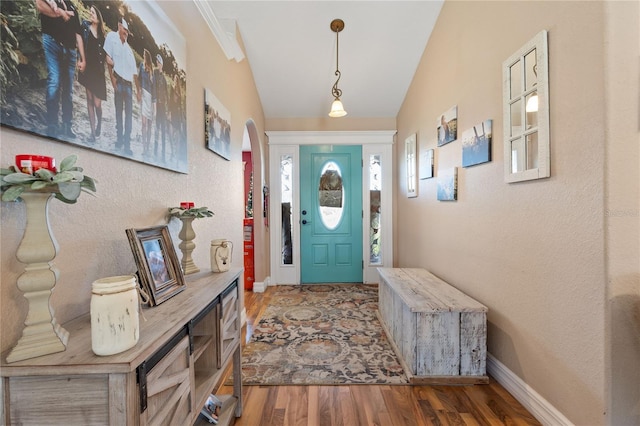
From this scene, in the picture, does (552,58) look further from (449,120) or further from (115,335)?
(115,335)

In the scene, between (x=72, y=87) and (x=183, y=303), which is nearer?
(x=72, y=87)

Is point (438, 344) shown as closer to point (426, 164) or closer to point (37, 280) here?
point (426, 164)

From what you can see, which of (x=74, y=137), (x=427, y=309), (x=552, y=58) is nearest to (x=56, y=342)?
(x=74, y=137)

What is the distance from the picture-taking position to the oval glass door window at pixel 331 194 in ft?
13.9

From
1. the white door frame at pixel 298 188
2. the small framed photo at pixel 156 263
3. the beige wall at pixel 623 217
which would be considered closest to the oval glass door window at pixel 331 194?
the white door frame at pixel 298 188

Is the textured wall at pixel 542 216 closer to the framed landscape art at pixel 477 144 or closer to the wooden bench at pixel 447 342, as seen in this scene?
the framed landscape art at pixel 477 144

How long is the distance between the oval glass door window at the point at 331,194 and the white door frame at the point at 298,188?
34 centimetres

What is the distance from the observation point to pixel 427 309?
6.00 feet

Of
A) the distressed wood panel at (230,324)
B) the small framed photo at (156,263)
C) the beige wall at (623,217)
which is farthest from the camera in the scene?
the distressed wood panel at (230,324)

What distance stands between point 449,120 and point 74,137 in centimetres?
260

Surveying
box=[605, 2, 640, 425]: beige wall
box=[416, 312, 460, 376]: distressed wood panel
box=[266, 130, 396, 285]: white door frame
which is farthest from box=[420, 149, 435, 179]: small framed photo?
box=[605, 2, 640, 425]: beige wall

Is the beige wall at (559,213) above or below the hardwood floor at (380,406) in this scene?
above

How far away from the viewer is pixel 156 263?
109 cm

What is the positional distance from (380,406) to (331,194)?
298cm
